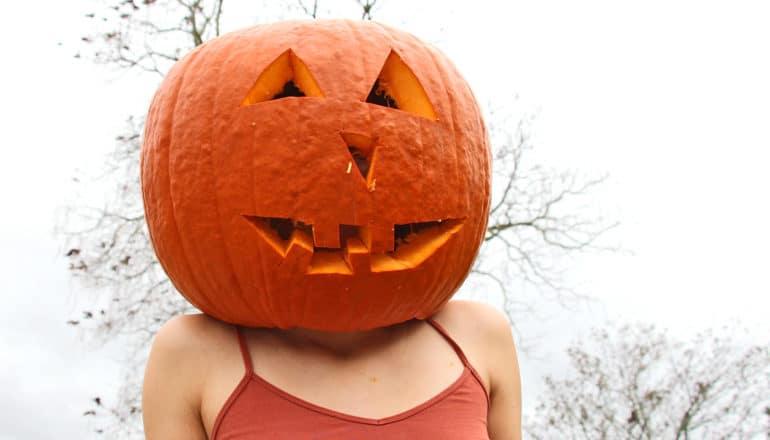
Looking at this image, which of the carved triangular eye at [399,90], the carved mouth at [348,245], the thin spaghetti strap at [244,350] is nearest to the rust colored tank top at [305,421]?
the thin spaghetti strap at [244,350]

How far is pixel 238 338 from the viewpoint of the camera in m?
1.93

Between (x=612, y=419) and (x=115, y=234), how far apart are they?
437 cm

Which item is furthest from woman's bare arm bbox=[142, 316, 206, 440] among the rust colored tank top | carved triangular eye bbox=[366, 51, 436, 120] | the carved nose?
carved triangular eye bbox=[366, 51, 436, 120]

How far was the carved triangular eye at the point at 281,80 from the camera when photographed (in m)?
1.76

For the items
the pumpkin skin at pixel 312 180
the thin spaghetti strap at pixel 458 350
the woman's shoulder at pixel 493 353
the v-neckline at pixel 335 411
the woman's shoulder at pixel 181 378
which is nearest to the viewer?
the pumpkin skin at pixel 312 180

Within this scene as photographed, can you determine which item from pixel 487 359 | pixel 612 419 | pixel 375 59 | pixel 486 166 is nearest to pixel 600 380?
pixel 612 419

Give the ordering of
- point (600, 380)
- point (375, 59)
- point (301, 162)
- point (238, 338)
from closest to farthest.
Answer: point (301, 162) < point (375, 59) < point (238, 338) < point (600, 380)

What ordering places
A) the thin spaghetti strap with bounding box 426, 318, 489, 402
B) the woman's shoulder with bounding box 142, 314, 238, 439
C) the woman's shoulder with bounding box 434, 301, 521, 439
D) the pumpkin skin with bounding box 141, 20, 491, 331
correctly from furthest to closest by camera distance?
the woman's shoulder with bounding box 434, 301, 521, 439
the thin spaghetti strap with bounding box 426, 318, 489, 402
the woman's shoulder with bounding box 142, 314, 238, 439
the pumpkin skin with bounding box 141, 20, 491, 331

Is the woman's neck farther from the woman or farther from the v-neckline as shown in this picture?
the v-neckline

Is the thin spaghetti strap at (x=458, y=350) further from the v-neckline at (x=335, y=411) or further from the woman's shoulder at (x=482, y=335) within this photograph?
the v-neckline at (x=335, y=411)

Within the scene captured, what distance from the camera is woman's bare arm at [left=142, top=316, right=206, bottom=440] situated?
6.18 ft

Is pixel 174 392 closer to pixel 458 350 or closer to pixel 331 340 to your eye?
pixel 331 340

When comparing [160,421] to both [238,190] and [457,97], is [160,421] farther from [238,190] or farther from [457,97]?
→ [457,97]

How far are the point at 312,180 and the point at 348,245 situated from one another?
0.18 meters
